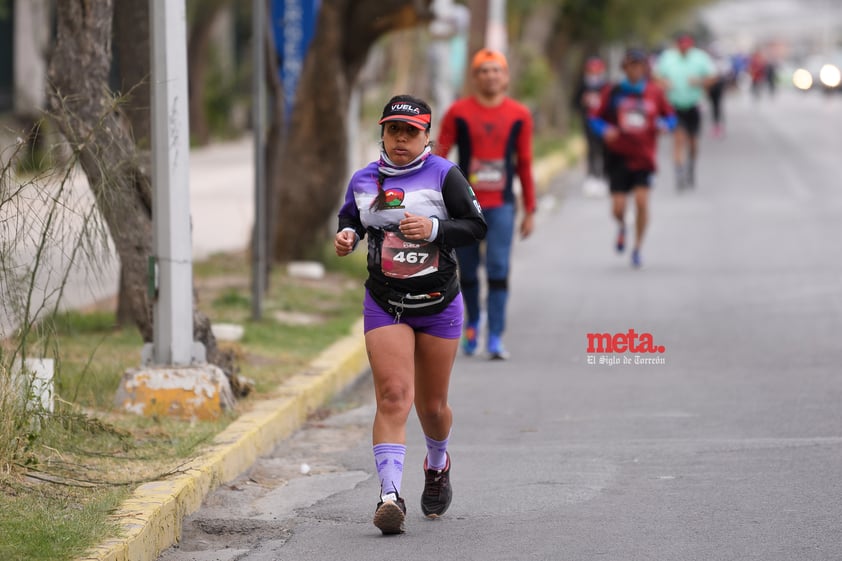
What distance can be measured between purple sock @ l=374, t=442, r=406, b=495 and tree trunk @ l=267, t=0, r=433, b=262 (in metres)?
7.53

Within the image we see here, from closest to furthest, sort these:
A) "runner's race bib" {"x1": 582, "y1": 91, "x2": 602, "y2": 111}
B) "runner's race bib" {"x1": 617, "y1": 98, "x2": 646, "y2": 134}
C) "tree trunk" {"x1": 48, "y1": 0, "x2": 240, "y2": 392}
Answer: "tree trunk" {"x1": 48, "y1": 0, "x2": 240, "y2": 392}, "runner's race bib" {"x1": 617, "y1": 98, "x2": 646, "y2": 134}, "runner's race bib" {"x1": 582, "y1": 91, "x2": 602, "y2": 111}

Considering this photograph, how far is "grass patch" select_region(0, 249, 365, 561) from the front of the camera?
582 cm

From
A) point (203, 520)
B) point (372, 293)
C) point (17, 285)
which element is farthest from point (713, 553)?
point (17, 285)

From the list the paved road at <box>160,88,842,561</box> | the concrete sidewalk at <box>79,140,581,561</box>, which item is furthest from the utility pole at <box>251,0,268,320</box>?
the paved road at <box>160,88,842,561</box>

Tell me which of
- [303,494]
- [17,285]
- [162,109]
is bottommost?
[303,494]

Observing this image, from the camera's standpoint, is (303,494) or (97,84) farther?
(97,84)

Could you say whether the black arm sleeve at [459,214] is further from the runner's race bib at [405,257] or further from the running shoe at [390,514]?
the running shoe at [390,514]

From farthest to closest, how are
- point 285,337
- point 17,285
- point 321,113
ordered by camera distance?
point 321,113
point 285,337
point 17,285

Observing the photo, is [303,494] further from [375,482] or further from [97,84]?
[97,84]

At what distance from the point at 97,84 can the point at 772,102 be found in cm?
5549

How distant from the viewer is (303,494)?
7164 mm

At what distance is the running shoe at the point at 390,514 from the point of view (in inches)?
239

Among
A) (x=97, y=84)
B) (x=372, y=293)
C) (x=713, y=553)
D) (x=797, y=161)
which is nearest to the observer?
(x=713, y=553)

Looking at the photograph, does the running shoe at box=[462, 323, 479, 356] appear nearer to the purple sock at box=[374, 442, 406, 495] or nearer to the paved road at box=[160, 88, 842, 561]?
the paved road at box=[160, 88, 842, 561]
